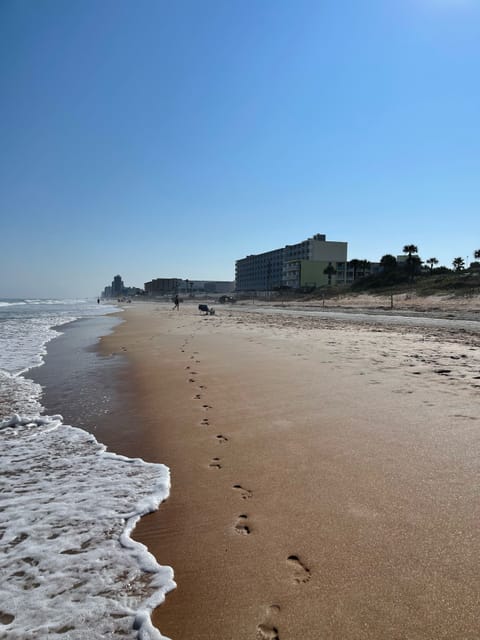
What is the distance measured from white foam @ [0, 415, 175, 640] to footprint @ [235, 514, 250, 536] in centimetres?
60

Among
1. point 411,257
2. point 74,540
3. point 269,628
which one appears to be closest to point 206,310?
point 74,540

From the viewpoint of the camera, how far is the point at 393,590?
2.10m

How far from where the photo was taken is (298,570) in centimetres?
230

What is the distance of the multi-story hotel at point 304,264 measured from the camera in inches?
4050

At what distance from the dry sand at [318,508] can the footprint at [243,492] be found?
0.01m

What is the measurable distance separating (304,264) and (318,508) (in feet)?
337

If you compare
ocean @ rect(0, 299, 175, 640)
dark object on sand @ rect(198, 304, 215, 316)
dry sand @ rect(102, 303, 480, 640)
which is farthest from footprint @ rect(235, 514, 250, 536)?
dark object on sand @ rect(198, 304, 215, 316)

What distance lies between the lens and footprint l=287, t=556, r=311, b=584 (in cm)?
222

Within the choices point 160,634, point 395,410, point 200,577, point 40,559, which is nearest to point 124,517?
point 40,559

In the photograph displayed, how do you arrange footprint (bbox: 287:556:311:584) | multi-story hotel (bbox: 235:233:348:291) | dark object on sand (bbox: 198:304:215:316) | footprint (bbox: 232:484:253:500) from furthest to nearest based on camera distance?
multi-story hotel (bbox: 235:233:348:291)
dark object on sand (bbox: 198:304:215:316)
footprint (bbox: 232:484:253:500)
footprint (bbox: 287:556:311:584)

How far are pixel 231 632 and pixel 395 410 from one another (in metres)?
4.11

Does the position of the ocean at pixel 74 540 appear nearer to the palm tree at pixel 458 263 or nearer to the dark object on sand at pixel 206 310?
the dark object on sand at pixel 206 310

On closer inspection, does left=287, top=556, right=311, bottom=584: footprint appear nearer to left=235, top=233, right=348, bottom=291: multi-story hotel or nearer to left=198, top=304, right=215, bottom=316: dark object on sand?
left=198, top=304, right=215, bottom=316: dark object on sand

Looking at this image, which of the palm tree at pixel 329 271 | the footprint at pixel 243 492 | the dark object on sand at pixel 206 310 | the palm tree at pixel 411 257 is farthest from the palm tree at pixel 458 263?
the footprint at pixel 243 492
